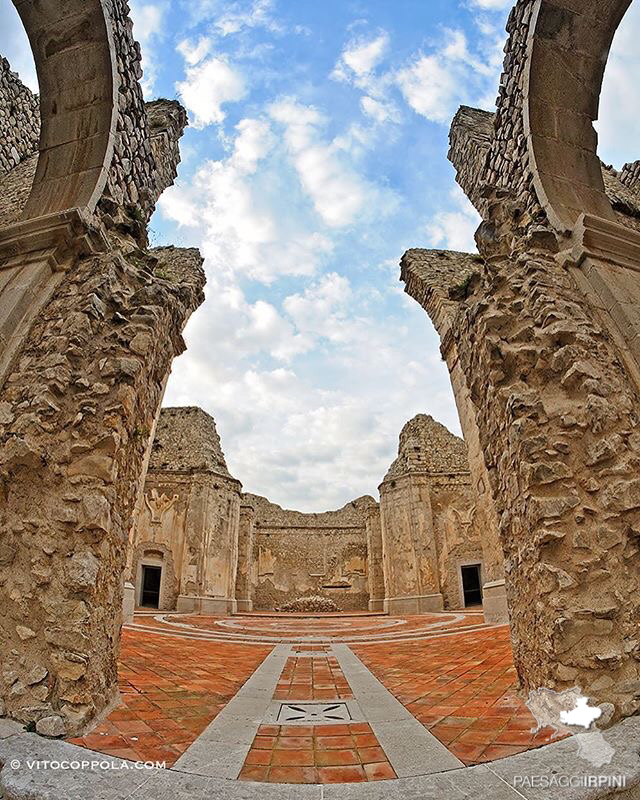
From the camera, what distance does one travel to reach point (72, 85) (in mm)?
4473

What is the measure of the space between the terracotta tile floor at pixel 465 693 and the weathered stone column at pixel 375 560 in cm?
1315

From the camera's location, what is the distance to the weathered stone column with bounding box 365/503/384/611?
1753 centimetres

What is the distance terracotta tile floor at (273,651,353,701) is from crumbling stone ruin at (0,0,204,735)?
1.30 m

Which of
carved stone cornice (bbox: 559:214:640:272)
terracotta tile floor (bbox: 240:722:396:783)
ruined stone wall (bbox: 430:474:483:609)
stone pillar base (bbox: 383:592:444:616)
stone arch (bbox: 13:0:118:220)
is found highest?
stone arch (bbox: 13:0:118:220)

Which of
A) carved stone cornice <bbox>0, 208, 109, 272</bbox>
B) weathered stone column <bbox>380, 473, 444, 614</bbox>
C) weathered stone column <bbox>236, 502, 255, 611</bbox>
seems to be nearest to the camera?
carved stone cornice <bbox>0, 208, 109, 272</bbox>

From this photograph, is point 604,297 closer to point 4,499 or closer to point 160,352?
point 160,352

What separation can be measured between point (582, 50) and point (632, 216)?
1.93 metres

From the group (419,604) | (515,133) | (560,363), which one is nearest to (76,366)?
(560,363)

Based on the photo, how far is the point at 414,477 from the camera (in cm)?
1573

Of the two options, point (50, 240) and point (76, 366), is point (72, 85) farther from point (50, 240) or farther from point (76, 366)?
point (76, 366)

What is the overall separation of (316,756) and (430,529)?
45.5ft

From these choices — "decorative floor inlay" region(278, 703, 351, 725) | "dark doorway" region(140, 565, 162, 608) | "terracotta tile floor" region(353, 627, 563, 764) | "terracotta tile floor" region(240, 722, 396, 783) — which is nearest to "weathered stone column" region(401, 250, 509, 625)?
"terracotta tile floor" region(353, 627, 563, 764)

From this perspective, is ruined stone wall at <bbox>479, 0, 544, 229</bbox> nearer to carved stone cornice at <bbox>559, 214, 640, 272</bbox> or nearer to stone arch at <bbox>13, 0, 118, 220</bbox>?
carved stone cornice at <bbox>559, 214, 640, 272</bbox>

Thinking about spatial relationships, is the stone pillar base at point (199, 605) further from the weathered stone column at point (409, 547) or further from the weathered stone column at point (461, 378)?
the weathered stone column at point (461, 378)
